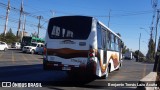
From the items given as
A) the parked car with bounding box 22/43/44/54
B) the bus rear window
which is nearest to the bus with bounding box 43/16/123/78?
the bus rear window

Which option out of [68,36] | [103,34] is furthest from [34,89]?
[103,34]

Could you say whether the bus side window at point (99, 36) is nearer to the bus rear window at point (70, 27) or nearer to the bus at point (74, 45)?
the bus at point (74, 45)

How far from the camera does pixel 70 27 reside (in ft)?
44.6

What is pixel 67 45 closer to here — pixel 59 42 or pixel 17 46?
pixel 59 42

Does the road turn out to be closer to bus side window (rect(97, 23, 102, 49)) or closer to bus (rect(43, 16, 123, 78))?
bus (rect(43, 16, 123, 78))

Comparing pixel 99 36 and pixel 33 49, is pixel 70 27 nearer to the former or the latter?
pixel 99 36

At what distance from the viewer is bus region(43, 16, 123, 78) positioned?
Answer: 12844 mm

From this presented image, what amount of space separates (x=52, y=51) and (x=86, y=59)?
162cm

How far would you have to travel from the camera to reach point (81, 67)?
505 inches

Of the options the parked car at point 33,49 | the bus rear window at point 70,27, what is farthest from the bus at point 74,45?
the parked car at point 33,49

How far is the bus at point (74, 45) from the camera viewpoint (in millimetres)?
12844

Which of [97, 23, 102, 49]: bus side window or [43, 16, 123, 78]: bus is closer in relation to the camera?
[43, 16, 123, 78]: bus

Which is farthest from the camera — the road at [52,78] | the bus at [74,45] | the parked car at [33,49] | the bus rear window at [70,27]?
the parked car at [33,49]

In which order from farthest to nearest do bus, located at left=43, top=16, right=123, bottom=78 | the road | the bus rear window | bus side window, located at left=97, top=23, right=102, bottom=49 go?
bus side window, located at left=97, top=23, right=102, bottom=49 → the bus rear window → the road → bus, located at left=43, top=16, right=123, bottom=78
